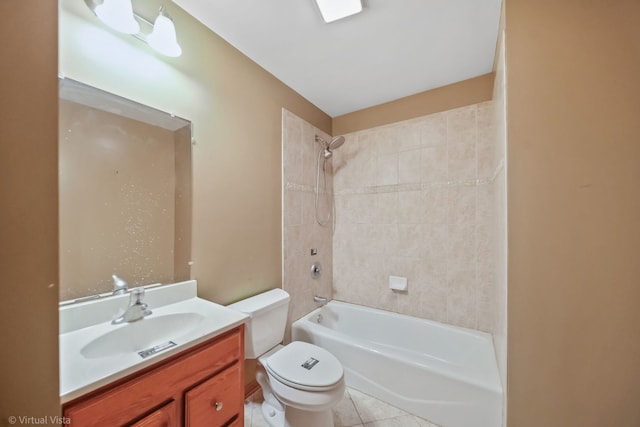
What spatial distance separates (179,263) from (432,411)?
1.74m

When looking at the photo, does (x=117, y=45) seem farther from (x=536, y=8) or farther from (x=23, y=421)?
(x=536, y=8)

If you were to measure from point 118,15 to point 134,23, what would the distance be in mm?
53

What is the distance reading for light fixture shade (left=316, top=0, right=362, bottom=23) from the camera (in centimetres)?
119

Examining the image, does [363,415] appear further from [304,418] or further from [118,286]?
[118,286]

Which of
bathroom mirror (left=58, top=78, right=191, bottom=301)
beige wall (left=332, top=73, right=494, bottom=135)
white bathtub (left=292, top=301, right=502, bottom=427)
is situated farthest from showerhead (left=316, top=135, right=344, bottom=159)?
white bathtub (left=292, top=301, right=502, bottom=427)

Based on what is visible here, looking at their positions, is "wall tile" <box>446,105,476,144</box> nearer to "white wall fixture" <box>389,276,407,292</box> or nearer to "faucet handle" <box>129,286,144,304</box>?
"white wall fixture" <box>389,276,407,292</box>

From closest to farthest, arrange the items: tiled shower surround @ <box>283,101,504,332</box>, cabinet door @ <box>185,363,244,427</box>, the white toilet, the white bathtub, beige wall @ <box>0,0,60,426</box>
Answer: beige wall @ <box>0,0,60,426</box> < cabinet door @ <box>185,363,244,427</box> < the white toilet < the white bathtub < tiled shower surround @ <box>283,101,504,332</box>

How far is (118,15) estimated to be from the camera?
0.96 m

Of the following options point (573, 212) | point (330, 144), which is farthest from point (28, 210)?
point (330, 144)

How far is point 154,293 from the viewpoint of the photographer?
1141 mm

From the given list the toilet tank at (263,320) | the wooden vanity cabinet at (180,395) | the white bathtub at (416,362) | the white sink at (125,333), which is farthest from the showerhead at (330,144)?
the wooden vanity cabinet at (180,395)

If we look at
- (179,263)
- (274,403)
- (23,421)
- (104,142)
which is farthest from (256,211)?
(23,421)

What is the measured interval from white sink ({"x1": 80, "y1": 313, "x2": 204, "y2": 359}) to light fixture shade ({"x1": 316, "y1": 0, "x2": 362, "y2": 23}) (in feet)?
5.45

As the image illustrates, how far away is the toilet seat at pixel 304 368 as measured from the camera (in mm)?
1185
